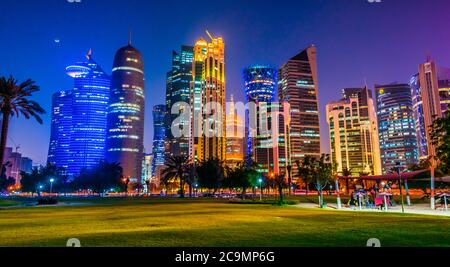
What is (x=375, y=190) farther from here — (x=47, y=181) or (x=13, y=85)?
(x=47, y=181)

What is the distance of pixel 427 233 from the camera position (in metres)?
11.2

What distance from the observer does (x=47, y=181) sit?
404 ft

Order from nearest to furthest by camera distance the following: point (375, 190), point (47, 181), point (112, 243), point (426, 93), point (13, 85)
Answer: point (112, 243), point (375, 190), point (13, 85), point (47, 181), point (426, 93)
